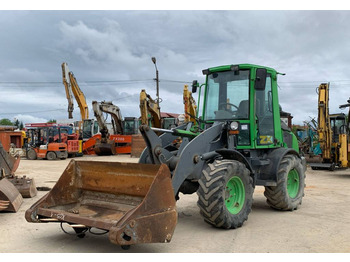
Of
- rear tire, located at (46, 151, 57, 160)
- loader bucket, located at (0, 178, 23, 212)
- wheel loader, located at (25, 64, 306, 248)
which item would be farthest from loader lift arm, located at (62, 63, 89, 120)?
wheel loader, located at (25, 64, 306, 248)

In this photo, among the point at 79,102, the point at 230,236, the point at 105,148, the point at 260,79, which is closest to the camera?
the point at 230,236

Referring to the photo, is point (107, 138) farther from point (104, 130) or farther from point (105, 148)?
point (105, 148)

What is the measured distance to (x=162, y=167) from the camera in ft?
15.9

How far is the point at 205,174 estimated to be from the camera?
5.86 metres

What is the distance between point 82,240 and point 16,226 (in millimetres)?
1611

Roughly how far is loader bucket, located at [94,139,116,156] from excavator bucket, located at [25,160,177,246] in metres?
19.7

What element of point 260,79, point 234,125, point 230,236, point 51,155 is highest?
point 260,79

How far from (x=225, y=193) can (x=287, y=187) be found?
8.41 ft

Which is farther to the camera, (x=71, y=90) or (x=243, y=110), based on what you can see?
(x=71, y=90)

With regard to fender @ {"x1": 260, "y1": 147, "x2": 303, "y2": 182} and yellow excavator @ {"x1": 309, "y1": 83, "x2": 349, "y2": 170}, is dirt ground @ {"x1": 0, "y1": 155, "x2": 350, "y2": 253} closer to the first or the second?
fender @ {"x1": 260, "y1": 147, "x2": 303, "y2": 182}

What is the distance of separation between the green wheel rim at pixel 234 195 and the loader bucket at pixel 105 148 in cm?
1978

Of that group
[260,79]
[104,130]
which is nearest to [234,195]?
[260,79]

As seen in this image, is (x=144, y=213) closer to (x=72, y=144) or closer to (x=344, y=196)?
(x=344, y=196)

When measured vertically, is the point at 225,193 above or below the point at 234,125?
below
